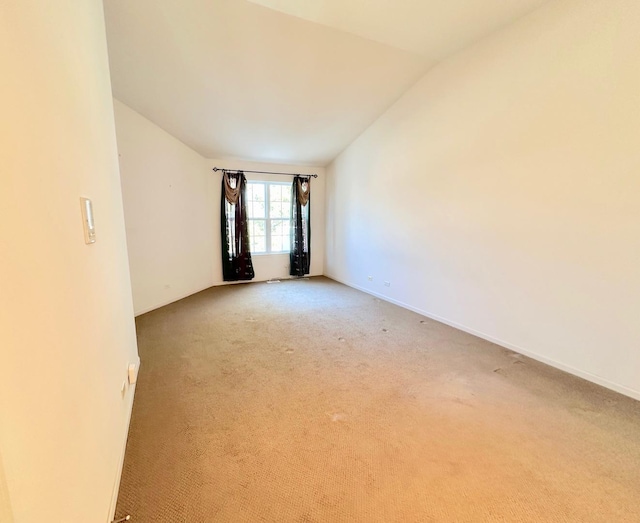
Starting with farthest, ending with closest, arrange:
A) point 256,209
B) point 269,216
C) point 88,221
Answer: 1. point 269,216
2. point 256,209
3. point 88,221

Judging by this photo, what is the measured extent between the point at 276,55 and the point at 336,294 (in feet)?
11.3

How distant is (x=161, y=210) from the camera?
13.5 feet

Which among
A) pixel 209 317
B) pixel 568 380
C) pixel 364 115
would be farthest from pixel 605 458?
pixel 364 115

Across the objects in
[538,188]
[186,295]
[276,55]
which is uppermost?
[276,55]

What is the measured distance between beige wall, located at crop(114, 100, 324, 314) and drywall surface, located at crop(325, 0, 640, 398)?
3.37 m

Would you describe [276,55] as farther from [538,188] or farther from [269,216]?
[269,216]

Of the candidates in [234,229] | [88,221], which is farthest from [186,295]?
[88,221]

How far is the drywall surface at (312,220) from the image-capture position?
5.39 m

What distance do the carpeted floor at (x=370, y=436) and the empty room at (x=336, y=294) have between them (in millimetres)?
15

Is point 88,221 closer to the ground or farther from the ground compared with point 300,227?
farther from the ground

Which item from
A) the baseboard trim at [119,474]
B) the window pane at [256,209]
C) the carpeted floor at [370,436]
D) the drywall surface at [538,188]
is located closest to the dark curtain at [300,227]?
the window pane at [256,209]

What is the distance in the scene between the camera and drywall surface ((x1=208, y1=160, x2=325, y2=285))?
17.7 ft

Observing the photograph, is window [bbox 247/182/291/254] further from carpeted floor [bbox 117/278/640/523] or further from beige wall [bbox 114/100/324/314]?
carpeted floor [bbox 117/278/640/523]

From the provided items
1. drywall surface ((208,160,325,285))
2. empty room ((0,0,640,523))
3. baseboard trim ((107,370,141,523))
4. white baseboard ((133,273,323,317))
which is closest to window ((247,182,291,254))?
drywall surface ((208,160,325,285))
